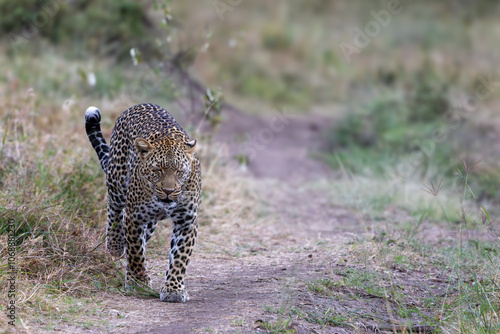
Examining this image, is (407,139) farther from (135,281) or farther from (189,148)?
(135,281)

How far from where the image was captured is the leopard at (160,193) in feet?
17.2

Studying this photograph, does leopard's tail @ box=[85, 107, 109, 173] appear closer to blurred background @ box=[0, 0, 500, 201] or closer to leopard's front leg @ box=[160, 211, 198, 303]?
leopard's front leg @ box=[160, 211, 198, 303]

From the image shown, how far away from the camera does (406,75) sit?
1855cm

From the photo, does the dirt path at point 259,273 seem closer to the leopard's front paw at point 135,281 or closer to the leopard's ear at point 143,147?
the leopard's front paw at point 135,281

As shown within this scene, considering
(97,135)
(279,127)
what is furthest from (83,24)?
(97,135)

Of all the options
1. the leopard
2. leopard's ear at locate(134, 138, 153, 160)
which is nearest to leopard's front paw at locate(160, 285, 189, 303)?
the leopard

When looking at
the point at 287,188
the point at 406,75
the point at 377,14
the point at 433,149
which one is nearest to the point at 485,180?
the point at 433,149

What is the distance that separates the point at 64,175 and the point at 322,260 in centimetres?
285

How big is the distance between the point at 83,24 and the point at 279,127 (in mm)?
5251

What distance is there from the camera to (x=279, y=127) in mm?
16000

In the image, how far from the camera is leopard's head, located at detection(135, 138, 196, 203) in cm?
515

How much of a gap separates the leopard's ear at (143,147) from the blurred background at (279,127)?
35.3 inches

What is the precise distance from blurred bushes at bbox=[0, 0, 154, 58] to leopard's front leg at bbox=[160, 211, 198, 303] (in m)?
10.2

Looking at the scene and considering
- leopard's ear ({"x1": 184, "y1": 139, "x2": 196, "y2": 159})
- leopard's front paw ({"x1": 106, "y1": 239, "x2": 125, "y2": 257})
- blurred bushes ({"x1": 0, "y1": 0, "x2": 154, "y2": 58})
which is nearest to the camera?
leopard's ear ({"x1": 184, "y1": 139, "x2": 196, "y2": 159})
